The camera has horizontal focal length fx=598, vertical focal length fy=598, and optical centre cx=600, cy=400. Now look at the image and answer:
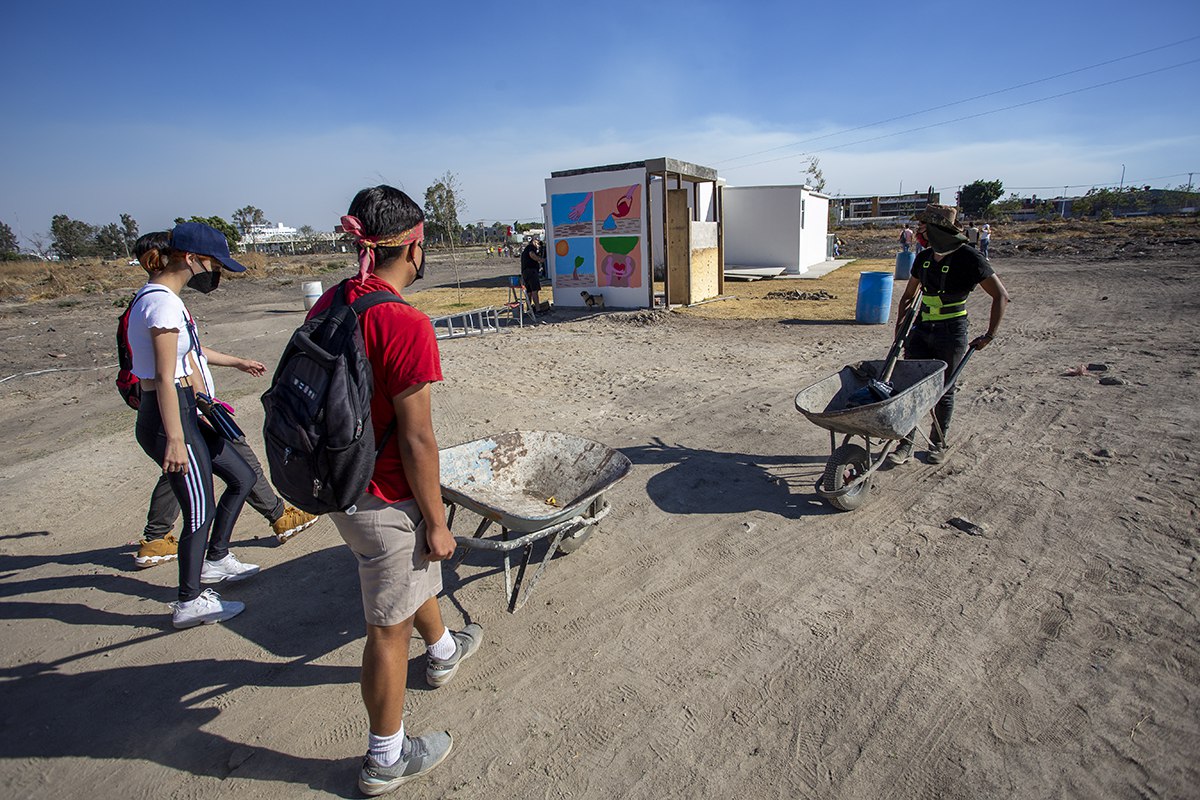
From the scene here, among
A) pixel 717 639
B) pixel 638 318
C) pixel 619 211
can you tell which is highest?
pixel 619 211

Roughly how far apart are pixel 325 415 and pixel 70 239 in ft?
236

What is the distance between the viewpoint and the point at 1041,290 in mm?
14680

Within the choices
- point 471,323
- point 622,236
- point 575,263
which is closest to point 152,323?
point 471,323

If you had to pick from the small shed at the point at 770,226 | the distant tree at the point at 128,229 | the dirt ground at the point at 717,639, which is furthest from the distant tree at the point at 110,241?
the dirt ground at the point at 717,639

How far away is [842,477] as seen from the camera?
13.6 ft

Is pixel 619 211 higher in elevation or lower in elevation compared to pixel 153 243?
higher

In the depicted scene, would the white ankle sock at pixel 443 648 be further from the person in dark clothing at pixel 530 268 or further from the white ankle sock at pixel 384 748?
the person in dark clothing at pixel 530 268

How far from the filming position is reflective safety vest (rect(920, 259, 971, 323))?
4527 millimetres

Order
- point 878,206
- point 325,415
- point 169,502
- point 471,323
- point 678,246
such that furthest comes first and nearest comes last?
point 878,206
point 678,246
point 471,323
point 169,502
point 325,415

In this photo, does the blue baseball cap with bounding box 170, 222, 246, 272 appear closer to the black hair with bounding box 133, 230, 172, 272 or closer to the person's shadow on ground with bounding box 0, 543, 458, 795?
the black hair with bounding box 133, 230, 172, 272

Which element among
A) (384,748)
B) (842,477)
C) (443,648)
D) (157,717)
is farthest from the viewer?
(842,477)

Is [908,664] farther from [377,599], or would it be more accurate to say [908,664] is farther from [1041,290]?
[1041,290]

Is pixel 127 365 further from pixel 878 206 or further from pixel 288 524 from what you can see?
pixel 878 206

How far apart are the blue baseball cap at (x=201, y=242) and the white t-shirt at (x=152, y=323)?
0.23 meters
